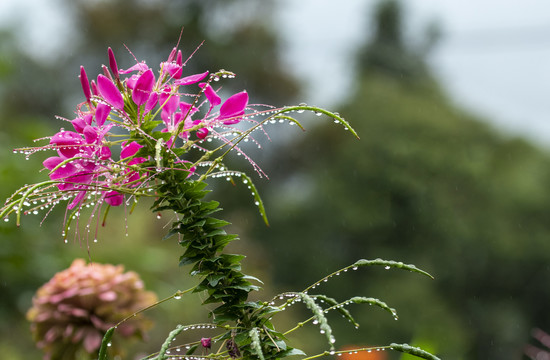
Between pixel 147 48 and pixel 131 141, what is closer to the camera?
pixel 131 141

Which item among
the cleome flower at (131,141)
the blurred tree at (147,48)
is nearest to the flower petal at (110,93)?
the cleome flower at (131,141)

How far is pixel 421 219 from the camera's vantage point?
10609 millimetres

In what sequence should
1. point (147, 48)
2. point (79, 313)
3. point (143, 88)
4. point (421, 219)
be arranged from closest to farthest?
1. point (143, 88)
2. point (79, 313)
3. point (421, 219)
4. point (147, 48)

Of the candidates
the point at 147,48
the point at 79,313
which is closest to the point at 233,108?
the point at 79,313

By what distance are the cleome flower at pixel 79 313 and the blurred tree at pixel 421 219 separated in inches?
347

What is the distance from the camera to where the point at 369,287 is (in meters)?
10.1

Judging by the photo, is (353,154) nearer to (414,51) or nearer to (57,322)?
(414,51)

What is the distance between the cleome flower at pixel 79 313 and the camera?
122cm

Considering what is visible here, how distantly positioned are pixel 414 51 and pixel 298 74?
9.81ft

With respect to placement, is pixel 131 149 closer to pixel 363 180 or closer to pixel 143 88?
pixel 143 88

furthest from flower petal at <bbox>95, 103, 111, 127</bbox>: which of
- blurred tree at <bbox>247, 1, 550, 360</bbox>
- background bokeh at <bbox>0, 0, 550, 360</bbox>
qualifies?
blurred tree at <bbox>247, 1, 550, 360</bbox>

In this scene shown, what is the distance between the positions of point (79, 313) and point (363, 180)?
387 inches

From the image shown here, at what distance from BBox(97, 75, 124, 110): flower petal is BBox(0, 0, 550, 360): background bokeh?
8.31 metres

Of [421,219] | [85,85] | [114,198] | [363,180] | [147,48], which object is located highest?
[147,48]
